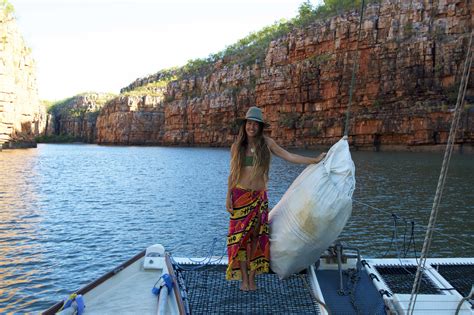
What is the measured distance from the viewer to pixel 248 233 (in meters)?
5.67

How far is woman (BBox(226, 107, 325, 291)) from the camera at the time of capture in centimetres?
566

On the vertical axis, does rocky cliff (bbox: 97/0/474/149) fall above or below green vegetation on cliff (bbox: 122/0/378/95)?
below

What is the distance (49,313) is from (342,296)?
3.59 metres

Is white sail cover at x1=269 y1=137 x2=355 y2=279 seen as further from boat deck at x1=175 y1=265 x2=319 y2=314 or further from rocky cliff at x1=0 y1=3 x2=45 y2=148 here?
rocky cliff at x1=0 y1=3 x2=45 y2=148

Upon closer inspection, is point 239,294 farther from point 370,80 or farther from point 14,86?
point 14,86

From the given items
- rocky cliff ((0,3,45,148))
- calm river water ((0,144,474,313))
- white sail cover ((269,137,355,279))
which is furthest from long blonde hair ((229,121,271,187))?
rocky cliff ((0,3,45,148))

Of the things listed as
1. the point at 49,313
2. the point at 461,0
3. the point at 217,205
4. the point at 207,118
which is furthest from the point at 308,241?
the point at 207,118

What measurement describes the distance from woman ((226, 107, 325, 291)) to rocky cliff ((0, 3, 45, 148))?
258 feet

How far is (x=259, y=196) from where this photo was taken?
5.75m

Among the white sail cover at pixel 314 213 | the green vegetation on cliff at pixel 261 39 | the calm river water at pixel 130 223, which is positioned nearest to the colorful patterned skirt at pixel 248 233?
the white sail cover at pixel 314 213

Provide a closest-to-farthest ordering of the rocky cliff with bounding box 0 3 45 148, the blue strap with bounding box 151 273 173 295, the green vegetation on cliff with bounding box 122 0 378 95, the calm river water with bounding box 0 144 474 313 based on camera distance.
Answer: the blue strap with bounding box 151 273 173 295 < the calm river water with bounding box 0 144 474 313 < the rocky cliff with bounding box 0 3 45 148 < the green vegetation on cliff with bounding box 122 0 378 95

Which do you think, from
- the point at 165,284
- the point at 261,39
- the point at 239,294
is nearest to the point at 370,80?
the point at 261,39

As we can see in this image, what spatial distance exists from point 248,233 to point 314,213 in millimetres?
987

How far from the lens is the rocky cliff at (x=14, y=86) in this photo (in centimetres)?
7350
